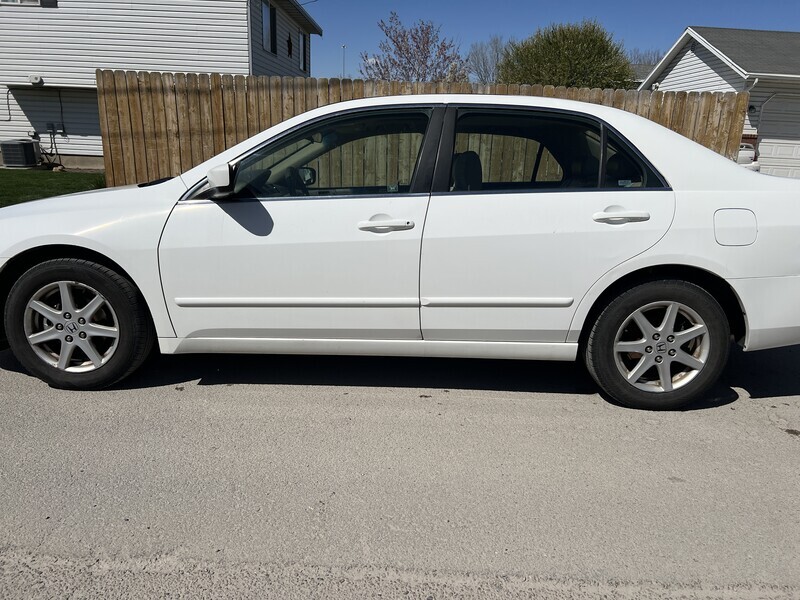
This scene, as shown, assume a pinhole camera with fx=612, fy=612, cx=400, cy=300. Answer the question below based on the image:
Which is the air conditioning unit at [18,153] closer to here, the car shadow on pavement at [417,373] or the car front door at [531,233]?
the car shadow on pavement at [417,373]

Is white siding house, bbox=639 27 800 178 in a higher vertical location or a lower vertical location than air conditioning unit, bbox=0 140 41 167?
higher

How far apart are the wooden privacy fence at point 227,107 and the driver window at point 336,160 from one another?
4.32 m

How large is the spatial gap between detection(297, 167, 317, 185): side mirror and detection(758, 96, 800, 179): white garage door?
16.6 meters

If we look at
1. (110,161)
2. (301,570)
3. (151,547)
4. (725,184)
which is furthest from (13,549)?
(110,161)

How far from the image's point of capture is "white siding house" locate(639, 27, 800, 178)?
15867 millimetres

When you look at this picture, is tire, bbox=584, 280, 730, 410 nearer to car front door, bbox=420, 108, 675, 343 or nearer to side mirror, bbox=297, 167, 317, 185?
car front door, bbox=420, 108, 675, 343

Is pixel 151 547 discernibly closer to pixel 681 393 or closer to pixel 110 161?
pixel 681 393

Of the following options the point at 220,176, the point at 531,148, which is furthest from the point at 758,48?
the point at 220,176

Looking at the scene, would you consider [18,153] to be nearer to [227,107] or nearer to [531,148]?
[227,107]

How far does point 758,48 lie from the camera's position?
17.6m

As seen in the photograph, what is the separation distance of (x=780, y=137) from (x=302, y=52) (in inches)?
692

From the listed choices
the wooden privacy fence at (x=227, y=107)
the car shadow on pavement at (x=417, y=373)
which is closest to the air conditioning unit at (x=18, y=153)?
the wooden privacy fence at (x=227, y=107)

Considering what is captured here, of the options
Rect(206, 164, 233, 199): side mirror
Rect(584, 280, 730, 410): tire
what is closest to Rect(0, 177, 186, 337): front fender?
Rect(206, 164, 233, 199): side mirror

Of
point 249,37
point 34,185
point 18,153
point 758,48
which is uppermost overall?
point 758,48
